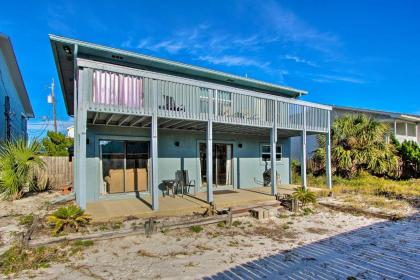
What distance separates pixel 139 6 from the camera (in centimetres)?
1557

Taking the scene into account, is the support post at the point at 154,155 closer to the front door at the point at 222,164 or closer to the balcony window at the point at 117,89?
the balcony window at the point at 117,89

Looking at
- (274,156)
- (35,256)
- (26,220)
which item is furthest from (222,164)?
(35,256)

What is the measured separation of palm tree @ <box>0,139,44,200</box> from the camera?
32.3 feet

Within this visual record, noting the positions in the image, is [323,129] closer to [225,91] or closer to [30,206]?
[225,91]

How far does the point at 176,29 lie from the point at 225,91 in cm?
1317

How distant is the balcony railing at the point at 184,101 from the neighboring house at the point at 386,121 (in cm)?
844

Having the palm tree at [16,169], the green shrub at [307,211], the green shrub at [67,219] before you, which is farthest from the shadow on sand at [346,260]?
the palm tree at [16,169]

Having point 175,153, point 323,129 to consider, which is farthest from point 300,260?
point 323,129

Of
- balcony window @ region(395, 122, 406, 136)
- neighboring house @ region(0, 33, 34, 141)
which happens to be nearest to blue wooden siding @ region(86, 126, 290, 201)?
neighboring house @ region(0, 33, 34, 141)

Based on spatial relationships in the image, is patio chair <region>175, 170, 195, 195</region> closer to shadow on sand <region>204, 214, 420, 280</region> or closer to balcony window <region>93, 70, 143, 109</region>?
balcony window <region>93, 70, 143, 109</region>

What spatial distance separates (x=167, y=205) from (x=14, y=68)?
537 inches

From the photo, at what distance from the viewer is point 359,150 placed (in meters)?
15.1

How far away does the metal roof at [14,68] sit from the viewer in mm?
13117

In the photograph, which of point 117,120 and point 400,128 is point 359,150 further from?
point 117,120
